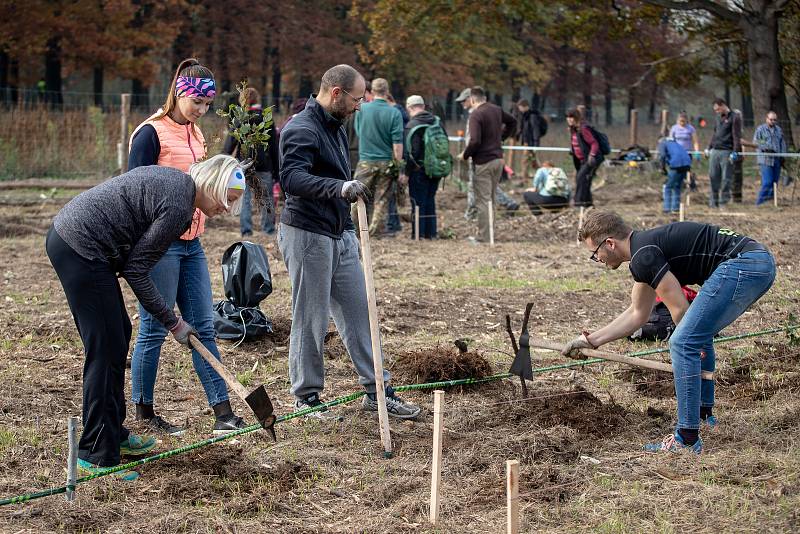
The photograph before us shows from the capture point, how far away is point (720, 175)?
17938 mm

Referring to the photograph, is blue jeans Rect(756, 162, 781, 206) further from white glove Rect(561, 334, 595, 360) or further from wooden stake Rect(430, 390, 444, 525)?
wooden stake Rect(430, 390, 444, 525)

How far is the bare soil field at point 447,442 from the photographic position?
444cm

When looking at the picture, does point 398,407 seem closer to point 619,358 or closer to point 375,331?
point 375,331

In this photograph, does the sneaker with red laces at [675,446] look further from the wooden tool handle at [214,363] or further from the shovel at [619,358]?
the wooden tool handle at [214,363]

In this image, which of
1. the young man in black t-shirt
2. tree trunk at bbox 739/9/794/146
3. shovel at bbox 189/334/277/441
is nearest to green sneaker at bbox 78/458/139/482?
shovel at bbox 189/334/277/441

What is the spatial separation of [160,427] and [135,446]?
52 centimetres

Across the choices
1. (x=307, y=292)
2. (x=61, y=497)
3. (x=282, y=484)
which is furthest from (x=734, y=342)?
(x=61, y=497)

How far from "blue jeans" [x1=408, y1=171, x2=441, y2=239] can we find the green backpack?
26 centimetres

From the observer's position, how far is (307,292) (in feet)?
18.6

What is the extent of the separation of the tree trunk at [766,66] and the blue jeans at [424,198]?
9148mm

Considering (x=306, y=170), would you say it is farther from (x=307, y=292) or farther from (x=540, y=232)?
(x=540, y=232)

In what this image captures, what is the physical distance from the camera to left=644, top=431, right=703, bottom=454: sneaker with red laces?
5.16 meters

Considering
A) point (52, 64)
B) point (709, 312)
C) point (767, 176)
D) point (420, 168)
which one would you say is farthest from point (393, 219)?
point (52, 64)

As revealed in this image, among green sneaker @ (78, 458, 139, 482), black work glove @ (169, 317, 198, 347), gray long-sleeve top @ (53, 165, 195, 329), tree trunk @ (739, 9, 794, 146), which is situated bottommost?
green sneaker @ (78, 458, 139, 482)
